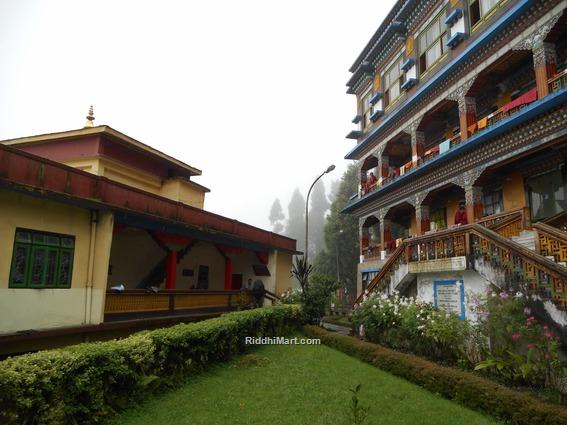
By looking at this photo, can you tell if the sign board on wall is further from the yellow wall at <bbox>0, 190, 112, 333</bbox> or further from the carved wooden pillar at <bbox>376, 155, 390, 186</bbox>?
the carved wooden pillar at <bbox>376, 155, 390, 186</bbox>

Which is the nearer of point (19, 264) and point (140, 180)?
point (19, 264)

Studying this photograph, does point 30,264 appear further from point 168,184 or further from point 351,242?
point 351,242

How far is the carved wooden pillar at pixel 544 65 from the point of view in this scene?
12.1 meters

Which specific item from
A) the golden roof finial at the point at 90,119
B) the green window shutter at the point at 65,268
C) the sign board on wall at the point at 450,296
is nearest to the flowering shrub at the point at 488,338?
the sign board on wall at the point at 450,296

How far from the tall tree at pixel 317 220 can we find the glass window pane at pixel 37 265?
97.0 m

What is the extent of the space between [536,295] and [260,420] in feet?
19.8

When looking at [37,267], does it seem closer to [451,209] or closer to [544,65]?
[544,65]

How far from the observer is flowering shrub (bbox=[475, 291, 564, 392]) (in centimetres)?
699

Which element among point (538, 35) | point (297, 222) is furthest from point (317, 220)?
point (538, 35)

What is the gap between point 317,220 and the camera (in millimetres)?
116000

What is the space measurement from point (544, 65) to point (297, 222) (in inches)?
4505

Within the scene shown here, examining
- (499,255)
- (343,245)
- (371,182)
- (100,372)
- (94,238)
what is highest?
(371,182)

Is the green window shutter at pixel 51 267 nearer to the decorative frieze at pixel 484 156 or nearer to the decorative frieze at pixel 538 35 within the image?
the decorative frieze at pixel 484 156

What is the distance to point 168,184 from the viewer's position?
68.1 ft
